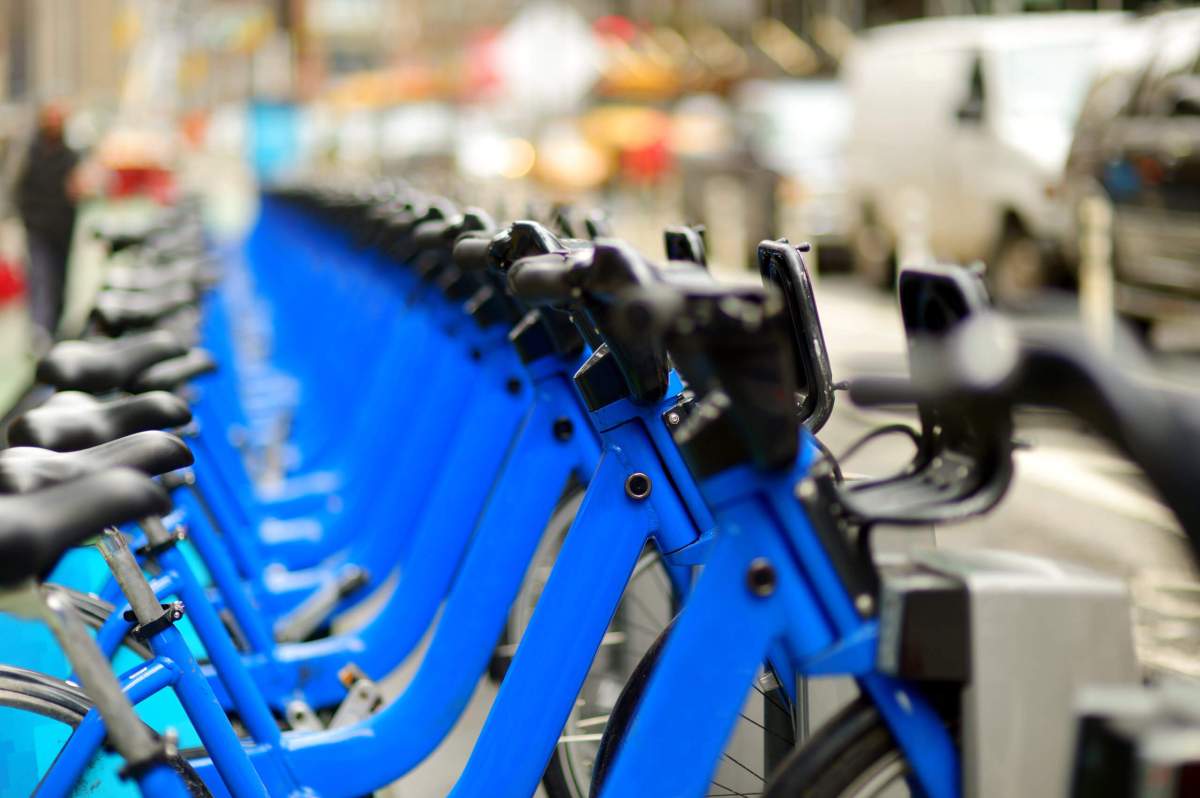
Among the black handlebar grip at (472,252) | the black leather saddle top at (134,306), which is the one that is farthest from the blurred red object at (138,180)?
the black handlebar grip at (472,252)

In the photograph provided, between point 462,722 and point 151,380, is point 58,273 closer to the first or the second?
point 151,380

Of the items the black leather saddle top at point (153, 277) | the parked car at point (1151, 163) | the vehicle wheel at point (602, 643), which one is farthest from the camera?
the parked car at point (1151, 163)

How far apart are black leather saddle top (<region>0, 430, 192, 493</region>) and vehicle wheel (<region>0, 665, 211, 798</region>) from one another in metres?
0.36

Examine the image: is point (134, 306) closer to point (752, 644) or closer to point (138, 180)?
point (752, 644)

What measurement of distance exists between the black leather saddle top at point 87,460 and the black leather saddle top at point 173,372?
1023mm

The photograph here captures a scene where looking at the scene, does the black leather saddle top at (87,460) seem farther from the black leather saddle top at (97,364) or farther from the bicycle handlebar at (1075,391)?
the bicycle handlebar at (1075,391)

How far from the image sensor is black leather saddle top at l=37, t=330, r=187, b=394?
9.80 ft

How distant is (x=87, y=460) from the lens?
198cm

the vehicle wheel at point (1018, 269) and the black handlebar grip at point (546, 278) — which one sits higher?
the black handlebar grip at point (546, 278)

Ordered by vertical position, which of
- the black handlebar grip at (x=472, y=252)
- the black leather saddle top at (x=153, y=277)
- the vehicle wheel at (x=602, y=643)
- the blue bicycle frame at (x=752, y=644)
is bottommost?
the vehicle wheel at (x=602, y=643)

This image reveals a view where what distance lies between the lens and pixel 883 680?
65.1 inches

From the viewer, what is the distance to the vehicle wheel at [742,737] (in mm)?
2350

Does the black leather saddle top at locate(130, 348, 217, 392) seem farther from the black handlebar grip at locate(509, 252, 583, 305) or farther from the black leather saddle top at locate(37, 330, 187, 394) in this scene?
the black handlebar grip at locate(509, 252, 583, 305)

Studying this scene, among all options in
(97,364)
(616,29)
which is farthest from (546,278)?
(616,29)
